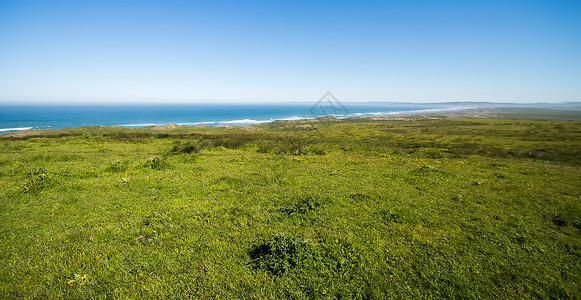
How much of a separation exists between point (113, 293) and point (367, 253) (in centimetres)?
663

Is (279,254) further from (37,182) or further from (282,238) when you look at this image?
(37,182)

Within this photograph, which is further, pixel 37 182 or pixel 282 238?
pixel 37 182

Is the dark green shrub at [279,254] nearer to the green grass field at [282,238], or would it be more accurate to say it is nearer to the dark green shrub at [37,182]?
the green grass field at [282,238]

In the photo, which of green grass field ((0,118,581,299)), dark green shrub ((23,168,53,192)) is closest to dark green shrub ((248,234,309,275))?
green grass field ((0,118,581,299))

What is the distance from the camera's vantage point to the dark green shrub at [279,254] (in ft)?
19.9

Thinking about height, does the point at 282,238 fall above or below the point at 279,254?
above

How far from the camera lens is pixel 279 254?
251 inches

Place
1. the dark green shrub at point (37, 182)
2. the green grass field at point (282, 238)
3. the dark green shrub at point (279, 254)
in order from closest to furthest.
Result: the green grass field at point (282, 238)
the dark green shrub at point (279, 254)
the dark green shrub at point (37, 182)

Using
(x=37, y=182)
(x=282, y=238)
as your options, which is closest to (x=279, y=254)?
(x=282, y=238)

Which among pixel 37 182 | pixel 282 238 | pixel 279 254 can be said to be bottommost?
pixel 279 254

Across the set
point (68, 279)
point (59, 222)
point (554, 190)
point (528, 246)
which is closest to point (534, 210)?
point (528, 246)

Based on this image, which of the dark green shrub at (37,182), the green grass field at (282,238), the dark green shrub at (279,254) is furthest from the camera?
the dark green shrub at (37,182)

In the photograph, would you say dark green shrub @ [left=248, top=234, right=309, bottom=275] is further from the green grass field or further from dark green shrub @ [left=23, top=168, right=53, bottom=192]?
dark green shrub @ [left=23, top=168, right=53, bottom=192]

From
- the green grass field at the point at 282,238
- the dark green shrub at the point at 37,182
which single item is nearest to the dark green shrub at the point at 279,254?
the green grass field at the point at 282,238
